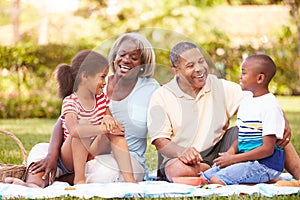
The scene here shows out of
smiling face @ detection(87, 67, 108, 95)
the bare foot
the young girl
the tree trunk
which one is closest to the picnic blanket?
the bare foot

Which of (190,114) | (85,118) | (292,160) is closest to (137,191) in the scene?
(85,118)

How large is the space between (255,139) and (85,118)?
3.59 feet

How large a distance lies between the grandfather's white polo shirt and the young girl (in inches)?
11.4

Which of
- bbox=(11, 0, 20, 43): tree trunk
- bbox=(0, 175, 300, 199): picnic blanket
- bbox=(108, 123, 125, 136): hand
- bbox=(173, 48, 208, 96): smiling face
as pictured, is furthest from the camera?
bbox=(11, 0, 20, 43): tree trunk

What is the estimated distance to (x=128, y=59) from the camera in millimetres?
4230

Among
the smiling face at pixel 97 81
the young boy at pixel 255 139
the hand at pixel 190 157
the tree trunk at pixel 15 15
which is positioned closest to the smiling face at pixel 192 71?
the young boy at pixel 255 139

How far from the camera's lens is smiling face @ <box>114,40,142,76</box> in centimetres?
423

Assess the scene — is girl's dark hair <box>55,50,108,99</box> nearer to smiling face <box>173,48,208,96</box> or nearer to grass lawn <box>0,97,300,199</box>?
smiling face <box>173,48,208,96</box>

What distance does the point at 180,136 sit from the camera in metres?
4.19

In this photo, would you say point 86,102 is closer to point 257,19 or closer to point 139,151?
point 139,151

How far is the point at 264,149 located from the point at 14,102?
7.95 metres

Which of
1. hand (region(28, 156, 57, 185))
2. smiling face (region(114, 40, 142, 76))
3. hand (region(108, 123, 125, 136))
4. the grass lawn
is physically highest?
smiling face (region(114, 40, 142, 76))

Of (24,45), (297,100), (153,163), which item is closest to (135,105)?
(153,163)

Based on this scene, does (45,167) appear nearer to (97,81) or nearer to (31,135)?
(97,81)
